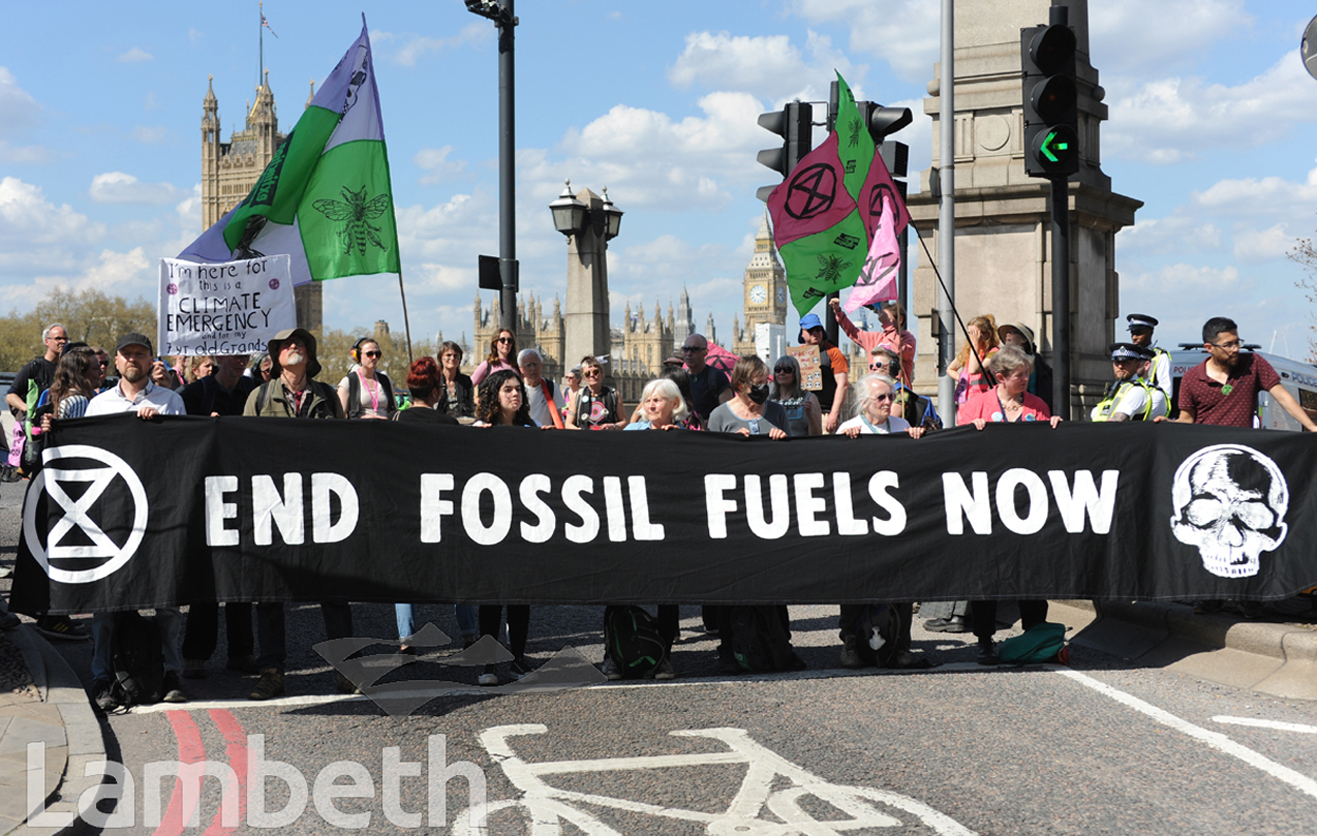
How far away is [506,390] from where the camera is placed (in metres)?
7.38

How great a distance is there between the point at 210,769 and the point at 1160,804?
3.84 meters

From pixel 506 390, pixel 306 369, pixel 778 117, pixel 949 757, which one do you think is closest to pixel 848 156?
pixel 778 117

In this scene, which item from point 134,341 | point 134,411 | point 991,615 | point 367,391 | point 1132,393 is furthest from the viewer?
point 1132,393

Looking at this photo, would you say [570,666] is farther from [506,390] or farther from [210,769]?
[210,769]

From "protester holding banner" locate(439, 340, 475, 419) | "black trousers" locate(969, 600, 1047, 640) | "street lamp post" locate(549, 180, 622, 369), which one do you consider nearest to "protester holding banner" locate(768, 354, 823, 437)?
"black trousers" locate(969, 600, 1047, 640)

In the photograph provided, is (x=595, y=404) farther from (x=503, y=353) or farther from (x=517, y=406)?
(x=517, y=406)

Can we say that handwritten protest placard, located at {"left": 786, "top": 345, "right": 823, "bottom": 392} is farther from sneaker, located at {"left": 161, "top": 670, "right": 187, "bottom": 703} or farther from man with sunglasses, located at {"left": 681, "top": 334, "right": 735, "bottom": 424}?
sneaker, located at {"left": 161, "top": 670, "right": 187, "bottom": 703}

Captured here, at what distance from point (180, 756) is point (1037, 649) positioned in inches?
184

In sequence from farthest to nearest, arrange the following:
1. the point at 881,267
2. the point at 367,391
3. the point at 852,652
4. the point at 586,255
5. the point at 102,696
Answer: the point at 586,255 < the point at 881,267 < the point at 367,391 < the point at 852,652 < the point at 102,696

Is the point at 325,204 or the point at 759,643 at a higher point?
the point at 325,204

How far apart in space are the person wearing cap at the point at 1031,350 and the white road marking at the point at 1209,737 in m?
3.12

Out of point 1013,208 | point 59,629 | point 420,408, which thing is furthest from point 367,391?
point 1013,208

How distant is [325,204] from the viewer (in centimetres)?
859

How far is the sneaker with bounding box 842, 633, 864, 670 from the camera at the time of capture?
716cm
